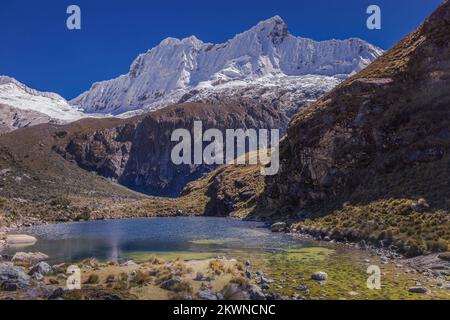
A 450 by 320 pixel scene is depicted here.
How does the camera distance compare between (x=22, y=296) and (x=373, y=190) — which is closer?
(x=22, y=296)

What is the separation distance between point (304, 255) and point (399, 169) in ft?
89.9

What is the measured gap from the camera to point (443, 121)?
65.9 metres

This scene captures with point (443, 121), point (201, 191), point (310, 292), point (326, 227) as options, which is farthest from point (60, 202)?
point (310, 292)

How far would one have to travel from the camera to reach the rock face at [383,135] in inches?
2490

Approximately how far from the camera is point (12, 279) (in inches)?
1193

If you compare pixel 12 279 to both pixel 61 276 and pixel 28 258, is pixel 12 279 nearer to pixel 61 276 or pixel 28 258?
pixel 61 276

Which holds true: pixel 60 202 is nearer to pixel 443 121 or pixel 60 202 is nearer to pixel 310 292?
pixel 443 121

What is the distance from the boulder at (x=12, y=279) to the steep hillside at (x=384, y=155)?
33283mm

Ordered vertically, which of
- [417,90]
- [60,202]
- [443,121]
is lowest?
[60,202]

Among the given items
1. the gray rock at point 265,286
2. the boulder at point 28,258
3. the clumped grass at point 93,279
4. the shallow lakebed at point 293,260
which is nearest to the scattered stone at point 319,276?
the shallow lakebed at point 293,260

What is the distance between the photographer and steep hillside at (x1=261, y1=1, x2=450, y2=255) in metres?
52.2

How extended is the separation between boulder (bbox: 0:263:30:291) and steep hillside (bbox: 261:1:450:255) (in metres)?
33.3

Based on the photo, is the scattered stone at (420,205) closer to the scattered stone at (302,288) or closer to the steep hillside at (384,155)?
the steep hillside at (384,155)

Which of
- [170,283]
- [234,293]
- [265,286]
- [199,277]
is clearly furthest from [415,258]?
[170,283]
